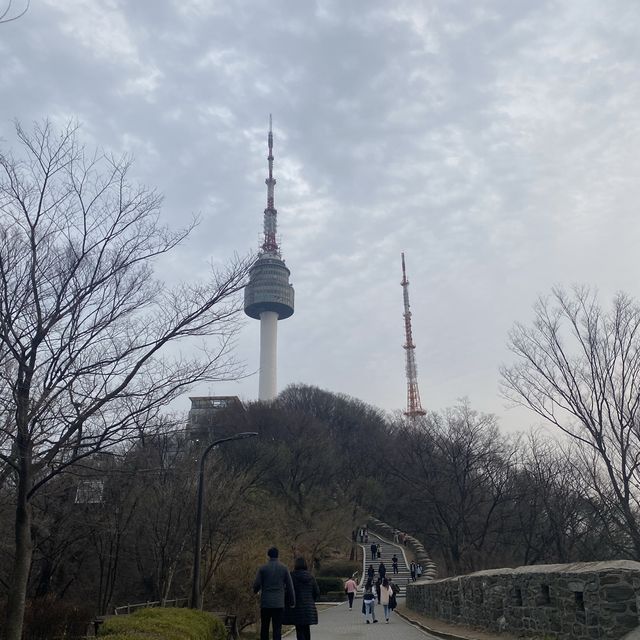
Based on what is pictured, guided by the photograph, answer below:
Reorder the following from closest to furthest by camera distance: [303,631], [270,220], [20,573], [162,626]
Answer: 1. [20,573]
2. [303,631]
3. [162,626]
4. [270,220]

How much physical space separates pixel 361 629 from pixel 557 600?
32.4 feet

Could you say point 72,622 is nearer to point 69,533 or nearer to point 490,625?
point 490,625

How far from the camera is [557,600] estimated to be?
9.52m

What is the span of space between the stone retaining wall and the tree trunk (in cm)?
741

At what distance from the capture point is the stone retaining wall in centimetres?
795

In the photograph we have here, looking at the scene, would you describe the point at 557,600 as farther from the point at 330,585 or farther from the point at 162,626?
the point at 330,585

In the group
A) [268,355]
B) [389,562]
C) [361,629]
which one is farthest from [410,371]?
[361,629]

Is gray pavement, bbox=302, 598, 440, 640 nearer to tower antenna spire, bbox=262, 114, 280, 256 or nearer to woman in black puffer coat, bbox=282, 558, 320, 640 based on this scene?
woman in black puffer coat, bbox=282, 558, 320, 640

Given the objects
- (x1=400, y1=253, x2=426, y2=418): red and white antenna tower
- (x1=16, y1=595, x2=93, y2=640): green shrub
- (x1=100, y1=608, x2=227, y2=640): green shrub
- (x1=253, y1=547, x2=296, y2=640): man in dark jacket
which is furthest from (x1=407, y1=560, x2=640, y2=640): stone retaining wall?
(x1=400, y1=253, x2=426, y2=418): red and white antenna tower

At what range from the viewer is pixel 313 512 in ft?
132

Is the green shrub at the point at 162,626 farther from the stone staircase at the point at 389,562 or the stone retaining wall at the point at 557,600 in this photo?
the stone staircase at the point at 389,562

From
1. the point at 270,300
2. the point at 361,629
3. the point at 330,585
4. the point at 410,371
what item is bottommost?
the point at 361,629

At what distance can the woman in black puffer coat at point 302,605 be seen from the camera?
9.17m

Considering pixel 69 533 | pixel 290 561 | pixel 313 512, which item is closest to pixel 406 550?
pixel 313 512
